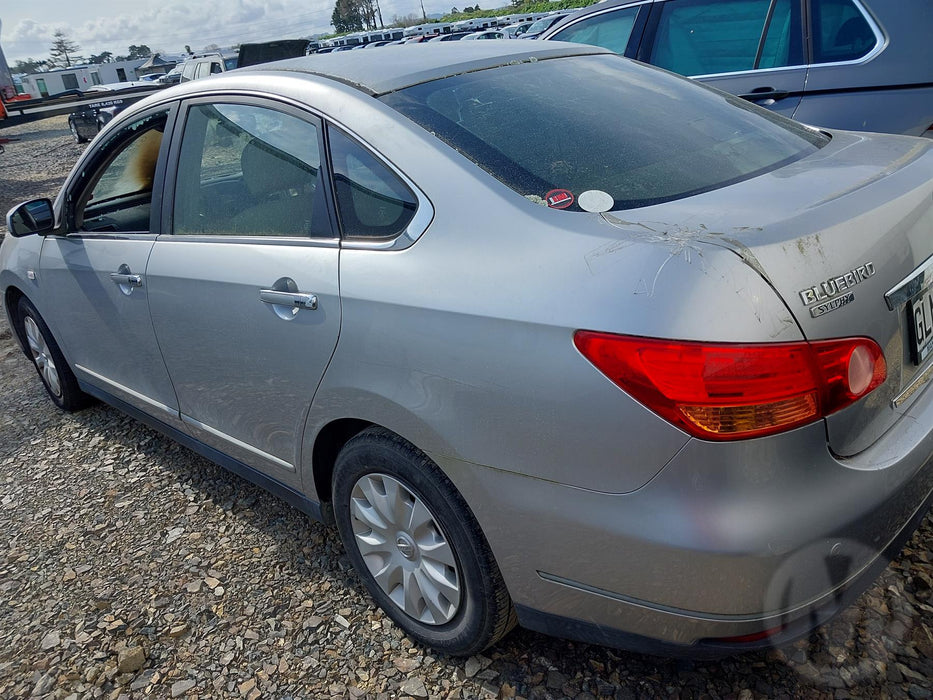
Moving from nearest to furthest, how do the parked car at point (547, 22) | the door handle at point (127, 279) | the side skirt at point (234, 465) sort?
the side skirt at point (234, 465) < the door handle at point (127, 279) < the parked car at point (547, 22)

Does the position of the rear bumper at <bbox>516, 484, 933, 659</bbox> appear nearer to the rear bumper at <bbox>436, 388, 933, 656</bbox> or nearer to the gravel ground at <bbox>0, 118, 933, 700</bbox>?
the rear bumper at <bbox>436, 388, 933, 656</bbox>

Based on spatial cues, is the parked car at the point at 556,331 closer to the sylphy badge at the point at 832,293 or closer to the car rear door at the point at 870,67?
the sylphy badge at the point at 832,293

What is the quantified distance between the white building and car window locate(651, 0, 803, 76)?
62453 mm

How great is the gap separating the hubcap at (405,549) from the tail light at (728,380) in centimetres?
77

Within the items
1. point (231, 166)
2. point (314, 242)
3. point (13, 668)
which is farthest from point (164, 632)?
point (231, 166)

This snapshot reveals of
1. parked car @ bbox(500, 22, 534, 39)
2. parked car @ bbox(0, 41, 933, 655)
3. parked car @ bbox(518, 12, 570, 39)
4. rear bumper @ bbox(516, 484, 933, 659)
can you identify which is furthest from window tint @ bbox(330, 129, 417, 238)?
parked car @ bbox(500, 22, 534, 39)

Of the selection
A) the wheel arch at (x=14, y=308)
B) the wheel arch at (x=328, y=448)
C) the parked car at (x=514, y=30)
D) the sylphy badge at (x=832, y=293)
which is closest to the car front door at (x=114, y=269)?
the wheel arch at (x=14, y=308)

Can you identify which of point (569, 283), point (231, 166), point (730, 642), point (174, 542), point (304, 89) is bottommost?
point (174, 542)

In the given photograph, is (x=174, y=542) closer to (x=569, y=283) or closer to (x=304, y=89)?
(x=304, y=89)

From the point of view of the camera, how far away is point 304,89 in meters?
2.25

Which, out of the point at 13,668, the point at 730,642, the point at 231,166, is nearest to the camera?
the point at 730,642

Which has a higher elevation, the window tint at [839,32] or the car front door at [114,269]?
the window tint at [839,32]

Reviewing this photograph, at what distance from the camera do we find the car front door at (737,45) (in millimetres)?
4535

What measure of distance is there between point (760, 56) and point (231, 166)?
3.60m
